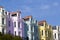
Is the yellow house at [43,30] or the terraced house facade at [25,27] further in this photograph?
the yellow house at [43,30]

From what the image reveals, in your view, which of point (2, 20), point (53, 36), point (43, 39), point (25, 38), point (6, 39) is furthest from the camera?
point (53, 36)

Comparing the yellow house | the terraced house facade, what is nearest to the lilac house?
the terraced house facade

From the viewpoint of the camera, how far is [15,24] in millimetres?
68750

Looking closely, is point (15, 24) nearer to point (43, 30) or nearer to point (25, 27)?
point (25, 27)

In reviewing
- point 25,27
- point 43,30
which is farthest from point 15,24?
point 43,30

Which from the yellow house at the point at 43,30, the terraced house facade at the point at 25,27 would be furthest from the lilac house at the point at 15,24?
the yellow house at the point at 43,30

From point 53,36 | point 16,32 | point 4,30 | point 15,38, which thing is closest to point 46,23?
point 53,36

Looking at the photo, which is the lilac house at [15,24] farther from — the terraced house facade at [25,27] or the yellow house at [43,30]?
the yellow house at [43,30]

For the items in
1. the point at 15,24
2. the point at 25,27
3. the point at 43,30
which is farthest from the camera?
the point at 43,30

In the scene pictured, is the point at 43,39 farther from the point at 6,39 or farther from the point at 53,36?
the point at 6,39

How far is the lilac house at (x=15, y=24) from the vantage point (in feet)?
218

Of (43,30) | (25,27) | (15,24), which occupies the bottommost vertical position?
(43,30)

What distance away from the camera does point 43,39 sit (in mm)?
83062

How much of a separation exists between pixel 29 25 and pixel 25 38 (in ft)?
12.6
